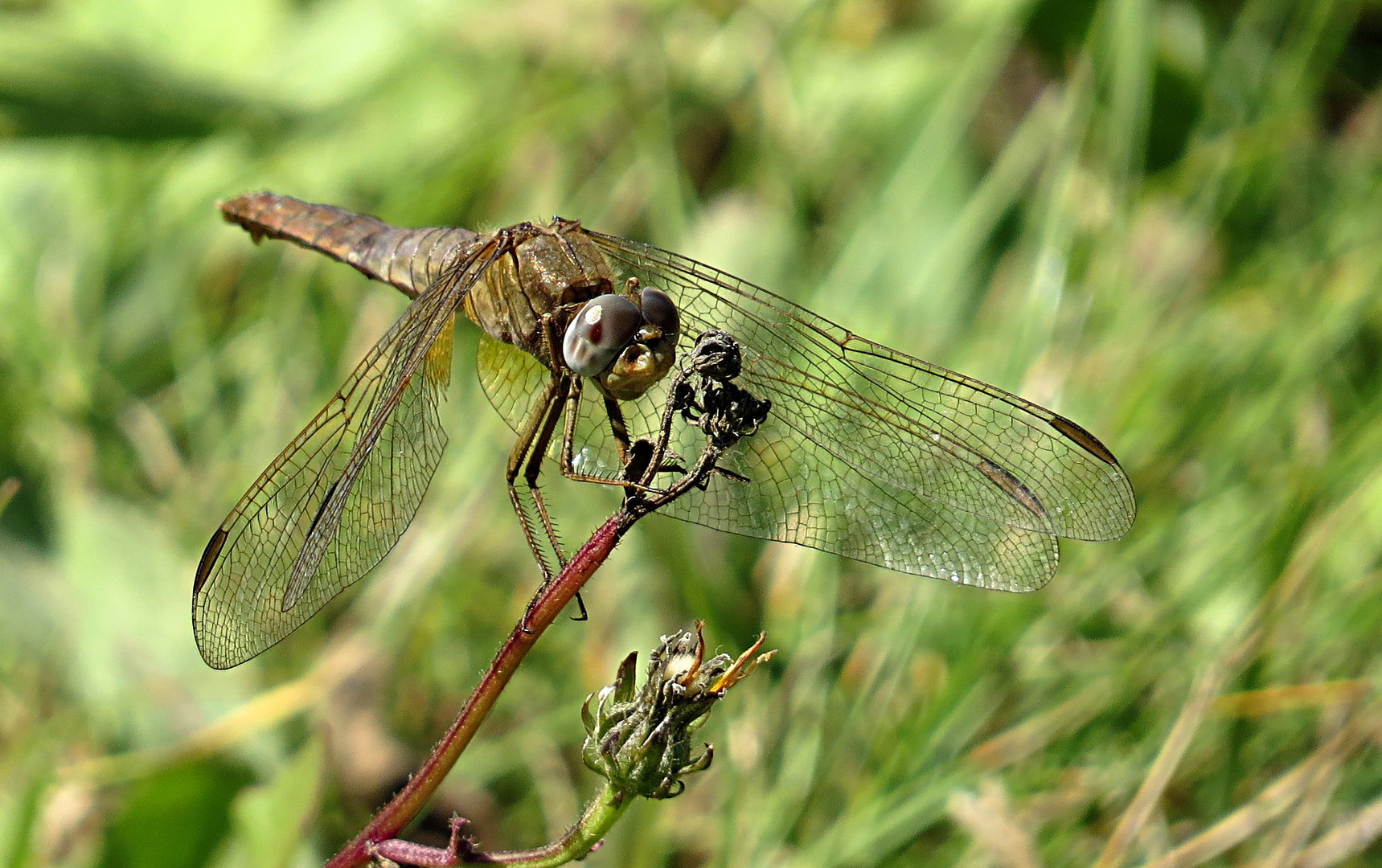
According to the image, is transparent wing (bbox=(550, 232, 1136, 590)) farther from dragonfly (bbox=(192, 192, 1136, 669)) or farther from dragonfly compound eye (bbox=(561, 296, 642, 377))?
dragonfly compound eye (bbox=(561, 296, 642, 377))

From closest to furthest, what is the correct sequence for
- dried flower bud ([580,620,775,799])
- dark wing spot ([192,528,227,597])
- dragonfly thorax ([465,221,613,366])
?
dried flower bud ([580,620,775,799])
dark wing spot ([192,528,227,597])
dragonfly thorax ([465,221,613,366])

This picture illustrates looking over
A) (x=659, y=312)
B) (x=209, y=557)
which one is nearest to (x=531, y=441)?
(x=659, y=312)

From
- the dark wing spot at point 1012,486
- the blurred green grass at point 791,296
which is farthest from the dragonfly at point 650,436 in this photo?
the blurred green grass at point 791,296

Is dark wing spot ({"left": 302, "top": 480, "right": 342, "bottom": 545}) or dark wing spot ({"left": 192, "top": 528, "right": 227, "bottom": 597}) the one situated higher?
dark wing spot ({"left": 302, "top": 480, "right": 342, "bottom": 545})

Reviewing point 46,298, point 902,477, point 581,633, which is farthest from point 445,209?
point 902,477

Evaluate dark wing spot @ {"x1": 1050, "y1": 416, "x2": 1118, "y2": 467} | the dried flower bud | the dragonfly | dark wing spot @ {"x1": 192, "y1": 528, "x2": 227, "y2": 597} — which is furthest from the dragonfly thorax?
the dried flower bud

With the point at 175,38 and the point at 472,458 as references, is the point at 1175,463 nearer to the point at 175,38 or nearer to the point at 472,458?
the point at 472,458
